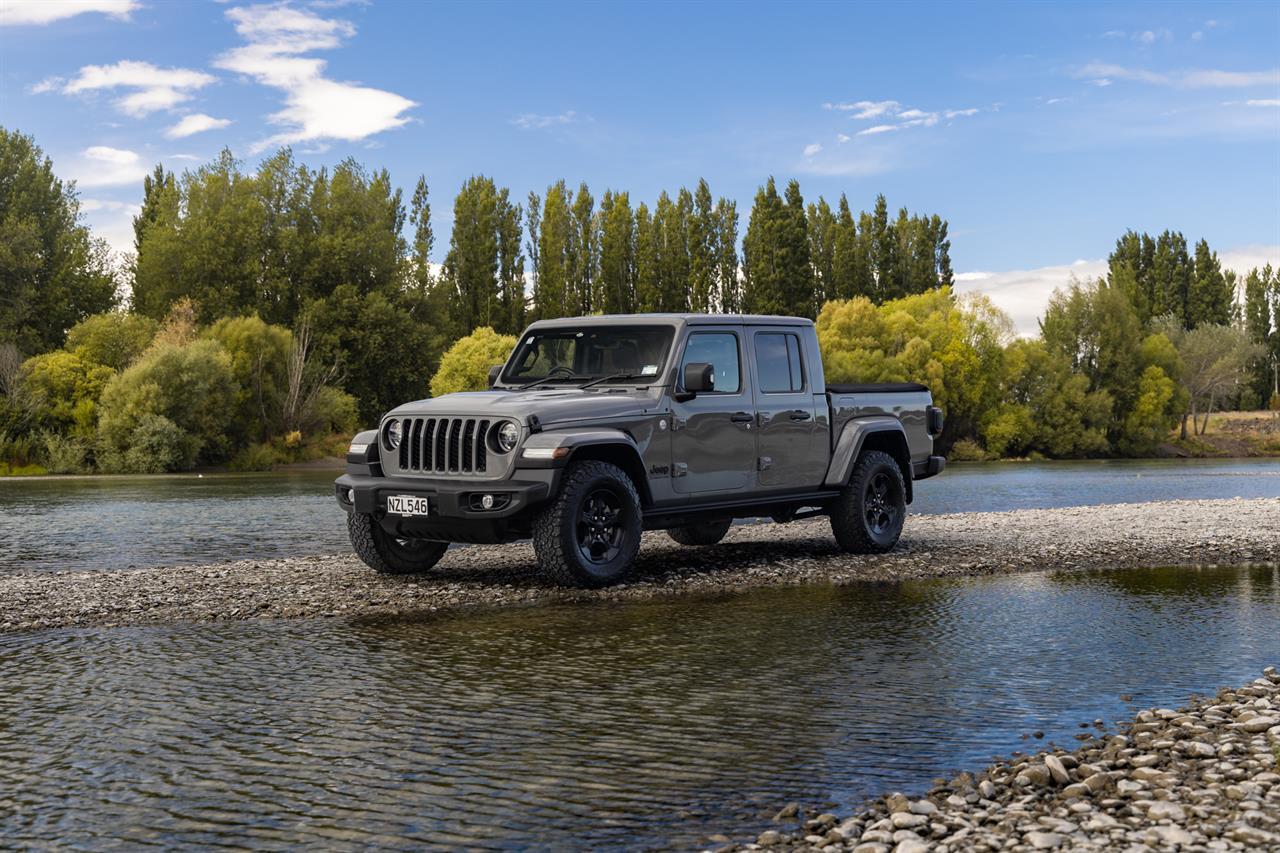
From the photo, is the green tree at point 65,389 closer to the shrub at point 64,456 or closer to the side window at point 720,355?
the shrub at point 64,456

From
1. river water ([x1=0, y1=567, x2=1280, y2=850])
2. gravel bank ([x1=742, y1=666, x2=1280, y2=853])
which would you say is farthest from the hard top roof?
gravel bank ([x1=742, y1=666, x2=1280, y2=853])

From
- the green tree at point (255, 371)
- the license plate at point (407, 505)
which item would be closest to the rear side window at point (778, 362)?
the license plate at point (407, 505)

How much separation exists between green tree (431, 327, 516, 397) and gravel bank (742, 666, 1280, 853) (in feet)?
202

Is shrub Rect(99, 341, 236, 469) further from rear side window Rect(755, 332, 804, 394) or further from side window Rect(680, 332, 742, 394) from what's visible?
side window Rect(680, 332, 742, 394)

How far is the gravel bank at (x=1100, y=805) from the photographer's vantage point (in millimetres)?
4289

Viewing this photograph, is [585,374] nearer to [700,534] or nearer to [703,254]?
[700,534]

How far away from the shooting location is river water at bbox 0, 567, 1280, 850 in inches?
186

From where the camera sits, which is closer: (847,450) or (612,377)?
(612,377)

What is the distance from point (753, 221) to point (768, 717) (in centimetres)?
7622

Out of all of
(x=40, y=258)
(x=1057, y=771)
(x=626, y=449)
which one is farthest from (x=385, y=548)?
(x=40, y=258)

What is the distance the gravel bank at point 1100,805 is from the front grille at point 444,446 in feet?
20.2

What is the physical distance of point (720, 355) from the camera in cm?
1219

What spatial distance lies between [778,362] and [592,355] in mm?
1978

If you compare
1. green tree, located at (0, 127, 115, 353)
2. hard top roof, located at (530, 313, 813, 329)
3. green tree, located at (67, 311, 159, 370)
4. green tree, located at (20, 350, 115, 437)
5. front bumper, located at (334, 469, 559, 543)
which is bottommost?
front bumper, located at (334, 469, 559, 543)
